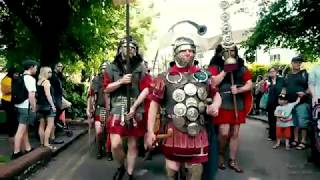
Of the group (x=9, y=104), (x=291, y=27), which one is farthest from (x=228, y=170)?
(x=291, y=27)

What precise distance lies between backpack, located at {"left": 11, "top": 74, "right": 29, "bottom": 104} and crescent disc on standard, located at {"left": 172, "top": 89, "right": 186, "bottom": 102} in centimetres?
463

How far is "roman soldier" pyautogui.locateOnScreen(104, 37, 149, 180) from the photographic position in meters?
7.45

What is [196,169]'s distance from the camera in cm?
565

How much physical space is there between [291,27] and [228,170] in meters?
11.2

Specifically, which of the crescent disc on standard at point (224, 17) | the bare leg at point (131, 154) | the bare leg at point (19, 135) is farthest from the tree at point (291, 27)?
the bare leg at point (131, 154)

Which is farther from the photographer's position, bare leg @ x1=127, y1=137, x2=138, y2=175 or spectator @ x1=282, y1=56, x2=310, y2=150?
spectator @ x1=282, y1=56, x2=310, y2=150

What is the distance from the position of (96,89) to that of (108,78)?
311 centimetres

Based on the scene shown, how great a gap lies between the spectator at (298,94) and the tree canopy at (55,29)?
8.27 metres

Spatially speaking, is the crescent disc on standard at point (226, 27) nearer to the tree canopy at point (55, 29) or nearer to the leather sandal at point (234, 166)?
the leather sandal at point (234, 166)

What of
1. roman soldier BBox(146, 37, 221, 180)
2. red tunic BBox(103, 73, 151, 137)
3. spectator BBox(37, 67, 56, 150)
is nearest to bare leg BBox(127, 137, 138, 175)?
red tunic BBox(103, 73, 151, 137)

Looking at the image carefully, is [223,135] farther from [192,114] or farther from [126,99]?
[192,114]

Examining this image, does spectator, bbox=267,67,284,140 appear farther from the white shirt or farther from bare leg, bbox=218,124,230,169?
the white shirt

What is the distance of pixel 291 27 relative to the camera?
62.0 ft

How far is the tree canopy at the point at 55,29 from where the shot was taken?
58.2 ft
